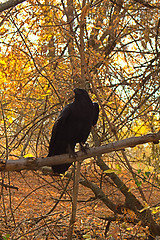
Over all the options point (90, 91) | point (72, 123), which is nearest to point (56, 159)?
point (72, 123)

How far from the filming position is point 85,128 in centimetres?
296

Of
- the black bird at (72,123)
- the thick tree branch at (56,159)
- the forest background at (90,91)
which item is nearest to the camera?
the thick tree branch at (56,159)

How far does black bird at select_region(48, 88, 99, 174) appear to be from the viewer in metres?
2.82

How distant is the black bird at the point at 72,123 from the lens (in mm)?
2820

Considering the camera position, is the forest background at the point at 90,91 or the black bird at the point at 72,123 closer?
the black bird at the point at 72,123

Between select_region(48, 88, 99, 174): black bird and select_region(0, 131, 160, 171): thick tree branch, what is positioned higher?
select_region(48, 88, 99, 174): black bird

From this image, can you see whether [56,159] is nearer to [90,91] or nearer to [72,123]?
[72,123]

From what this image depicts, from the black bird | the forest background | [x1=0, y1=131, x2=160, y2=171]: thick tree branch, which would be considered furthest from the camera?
the forest background

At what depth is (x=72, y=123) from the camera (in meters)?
2.89

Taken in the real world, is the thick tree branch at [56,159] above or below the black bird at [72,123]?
below

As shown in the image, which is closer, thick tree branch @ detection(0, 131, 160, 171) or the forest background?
thick tree branch @ detection(0, 131, 160, 171)

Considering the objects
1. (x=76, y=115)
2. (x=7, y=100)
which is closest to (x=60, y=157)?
(x=76, y=115)

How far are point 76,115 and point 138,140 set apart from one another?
866 millimetres

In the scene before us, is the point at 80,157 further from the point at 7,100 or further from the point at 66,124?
the point at 7,100
